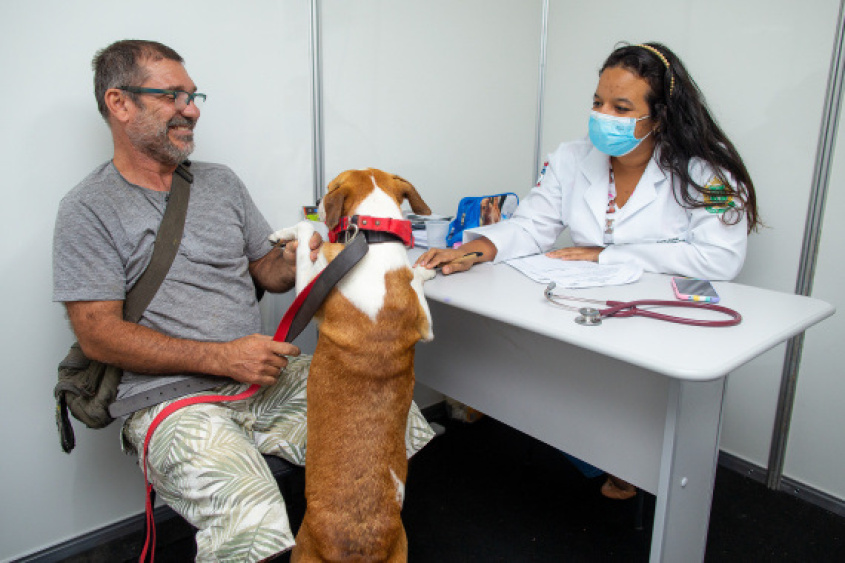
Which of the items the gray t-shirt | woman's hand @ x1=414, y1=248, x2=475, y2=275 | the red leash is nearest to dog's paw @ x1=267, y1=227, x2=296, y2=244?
the gray t-shirt

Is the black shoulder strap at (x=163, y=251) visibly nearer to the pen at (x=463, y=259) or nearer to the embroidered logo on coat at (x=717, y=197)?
the pen at (x=463, y=259)

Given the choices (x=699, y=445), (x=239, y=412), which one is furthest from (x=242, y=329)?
(x=699, y=445)

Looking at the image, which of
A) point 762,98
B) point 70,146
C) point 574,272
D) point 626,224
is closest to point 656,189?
point 626,224

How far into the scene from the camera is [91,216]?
142 cm

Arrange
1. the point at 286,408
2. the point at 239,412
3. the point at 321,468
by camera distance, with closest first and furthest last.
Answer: the point at 321,468 < the point at 239,412 < the point at 286,408

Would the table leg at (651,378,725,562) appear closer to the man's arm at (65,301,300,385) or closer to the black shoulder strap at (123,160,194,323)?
the man's arm at (65,301,300,385)

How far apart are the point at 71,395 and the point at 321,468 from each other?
705mm

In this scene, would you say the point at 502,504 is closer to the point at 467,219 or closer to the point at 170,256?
the point at 467,219

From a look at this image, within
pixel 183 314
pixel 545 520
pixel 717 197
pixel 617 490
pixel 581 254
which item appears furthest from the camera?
pixel 617 490

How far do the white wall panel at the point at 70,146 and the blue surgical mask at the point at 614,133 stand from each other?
1090 millimetres

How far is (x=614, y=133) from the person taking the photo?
191 cm

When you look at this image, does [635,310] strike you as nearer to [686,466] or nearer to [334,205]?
[686,466]

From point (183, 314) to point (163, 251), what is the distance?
18cm

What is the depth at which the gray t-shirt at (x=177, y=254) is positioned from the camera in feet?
4.57
